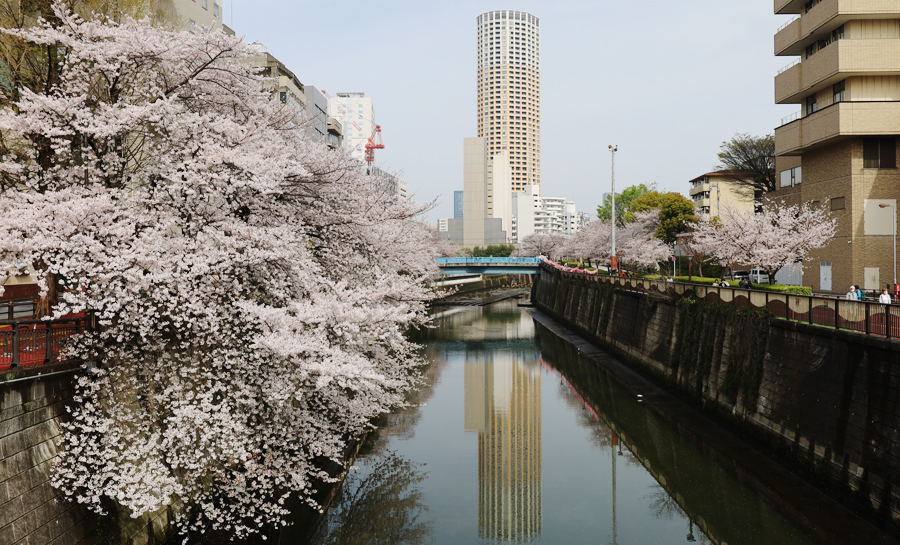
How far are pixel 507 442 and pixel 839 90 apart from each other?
Result: 96.9ft

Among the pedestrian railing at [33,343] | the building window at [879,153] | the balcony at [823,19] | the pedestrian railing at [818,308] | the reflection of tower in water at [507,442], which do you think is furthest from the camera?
the building window at [879,153]

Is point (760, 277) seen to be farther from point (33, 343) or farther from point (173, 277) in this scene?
point (33, 343)

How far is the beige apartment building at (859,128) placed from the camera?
32469 mm

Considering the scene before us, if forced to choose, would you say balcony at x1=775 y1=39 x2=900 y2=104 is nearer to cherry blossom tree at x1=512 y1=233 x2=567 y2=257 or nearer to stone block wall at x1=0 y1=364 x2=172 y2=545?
stone block wall at x1=0 y1=364 x2=172 y2=545

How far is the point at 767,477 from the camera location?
1742 cm

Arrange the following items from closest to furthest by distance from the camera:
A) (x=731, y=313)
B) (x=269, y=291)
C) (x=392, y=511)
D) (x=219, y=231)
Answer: (x=219, y=231), (x=269, y=291), (x=392, y=511), (x=731, y=313)

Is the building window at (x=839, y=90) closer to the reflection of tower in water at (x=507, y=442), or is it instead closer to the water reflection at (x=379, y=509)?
the reflection of tower in water at (x=507, y=442)

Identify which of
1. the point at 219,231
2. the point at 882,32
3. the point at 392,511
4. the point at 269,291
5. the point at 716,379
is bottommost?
the point at 392,511

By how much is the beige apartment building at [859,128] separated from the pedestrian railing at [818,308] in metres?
12.9

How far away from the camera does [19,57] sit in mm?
14086

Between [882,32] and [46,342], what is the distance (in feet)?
138

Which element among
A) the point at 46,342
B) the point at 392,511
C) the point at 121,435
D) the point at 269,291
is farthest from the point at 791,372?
the point at 46,342

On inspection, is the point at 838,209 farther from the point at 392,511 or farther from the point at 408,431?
the point at 392,511

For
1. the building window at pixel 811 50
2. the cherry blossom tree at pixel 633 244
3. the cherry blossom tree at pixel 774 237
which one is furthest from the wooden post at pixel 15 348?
the cherry blossom tree at pixel 633 244
